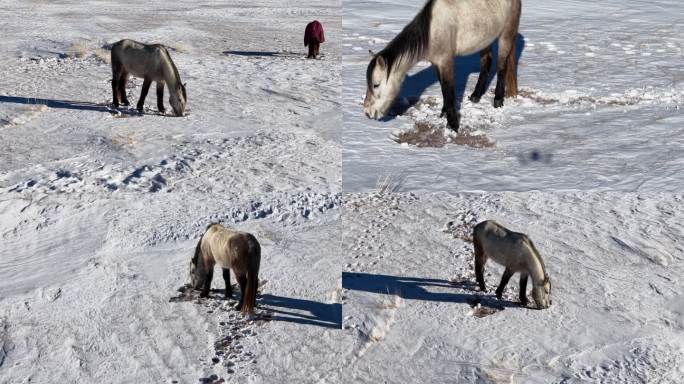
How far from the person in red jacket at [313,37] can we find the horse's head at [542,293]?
9800 millimetres

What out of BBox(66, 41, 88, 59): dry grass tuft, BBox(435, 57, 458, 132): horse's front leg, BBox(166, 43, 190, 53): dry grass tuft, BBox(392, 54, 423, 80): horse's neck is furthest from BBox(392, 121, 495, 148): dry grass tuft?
BBox(66, 41, 88, 59): dry grass tuft

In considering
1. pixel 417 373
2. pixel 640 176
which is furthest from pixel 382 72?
pixel 417 373

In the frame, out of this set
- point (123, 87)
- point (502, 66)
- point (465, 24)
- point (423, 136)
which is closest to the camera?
point (423, 136)

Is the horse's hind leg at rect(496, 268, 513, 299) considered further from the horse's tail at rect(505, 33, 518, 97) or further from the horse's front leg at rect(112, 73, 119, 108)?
the horse's front leg at rect(112, 73, 119, 108)

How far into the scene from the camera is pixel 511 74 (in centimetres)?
1060

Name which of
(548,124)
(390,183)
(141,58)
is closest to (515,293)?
(390,183)

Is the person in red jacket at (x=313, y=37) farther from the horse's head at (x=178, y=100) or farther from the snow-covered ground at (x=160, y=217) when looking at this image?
the horse's head at (x=178, y=100)

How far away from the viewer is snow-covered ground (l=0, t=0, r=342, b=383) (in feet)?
19.6

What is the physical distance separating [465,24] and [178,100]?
13.7 ft

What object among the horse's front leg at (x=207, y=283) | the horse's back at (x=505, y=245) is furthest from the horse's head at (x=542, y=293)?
the horse's front leg at (x=207, y=283)

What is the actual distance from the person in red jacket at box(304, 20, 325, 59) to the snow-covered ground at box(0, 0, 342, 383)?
2.55 feet

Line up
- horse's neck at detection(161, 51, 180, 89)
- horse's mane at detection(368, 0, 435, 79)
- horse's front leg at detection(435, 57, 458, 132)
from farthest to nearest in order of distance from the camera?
1. horse's neck at detection(161, 51, 180, 89)
2. horse's front leg at detection(435, 57, 458, 132)
3. horse's mane at detection(368, 0, 435, 79)

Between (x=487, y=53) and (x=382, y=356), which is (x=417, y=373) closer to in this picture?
(x=382, y=356)

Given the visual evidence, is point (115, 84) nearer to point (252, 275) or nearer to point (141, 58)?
point (141, 58)
